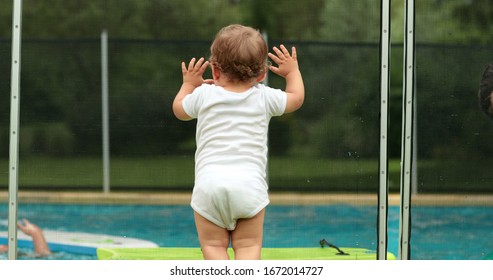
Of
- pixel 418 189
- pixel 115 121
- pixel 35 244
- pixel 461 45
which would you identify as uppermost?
pixel 461 45

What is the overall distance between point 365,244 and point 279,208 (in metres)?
0.55

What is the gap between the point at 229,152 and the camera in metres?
2.57

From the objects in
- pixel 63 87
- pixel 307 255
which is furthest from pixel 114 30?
pixel 307 255

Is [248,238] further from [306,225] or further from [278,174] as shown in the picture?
[278,174]

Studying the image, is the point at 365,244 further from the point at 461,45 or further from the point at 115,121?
the point at 115,121

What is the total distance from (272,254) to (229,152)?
1.32 m

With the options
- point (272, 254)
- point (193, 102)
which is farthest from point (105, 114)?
point (193, 102)

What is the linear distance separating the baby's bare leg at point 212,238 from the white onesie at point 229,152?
0.09 feet

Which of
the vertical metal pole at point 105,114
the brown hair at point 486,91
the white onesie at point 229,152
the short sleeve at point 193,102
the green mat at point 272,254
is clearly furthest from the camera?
the vertical metal pole at point 105,114

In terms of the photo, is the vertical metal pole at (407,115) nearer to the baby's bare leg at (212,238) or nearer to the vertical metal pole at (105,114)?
the baby's bare leg at (212,238)

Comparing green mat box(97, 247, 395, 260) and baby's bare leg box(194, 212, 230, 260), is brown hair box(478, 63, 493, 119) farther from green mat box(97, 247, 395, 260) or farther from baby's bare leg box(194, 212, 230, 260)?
baby's bare leg box(194, 212, 230, 260)

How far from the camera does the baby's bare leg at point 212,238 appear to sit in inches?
104

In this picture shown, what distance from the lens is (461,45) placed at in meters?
3.46

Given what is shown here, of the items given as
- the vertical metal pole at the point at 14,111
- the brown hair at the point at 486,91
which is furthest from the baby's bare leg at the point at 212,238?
the brown hair at the point at 486,91
